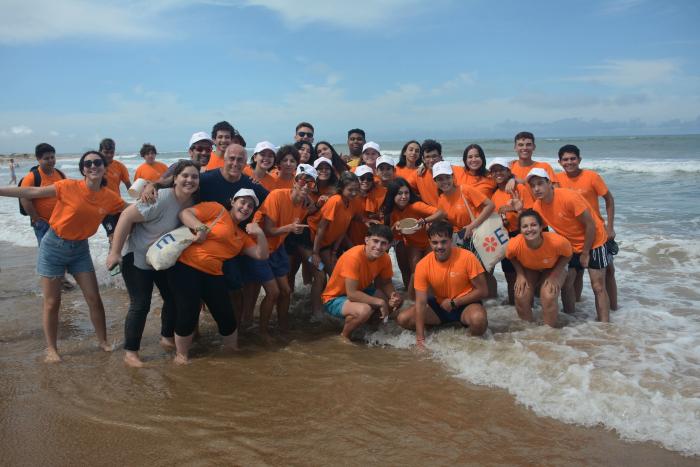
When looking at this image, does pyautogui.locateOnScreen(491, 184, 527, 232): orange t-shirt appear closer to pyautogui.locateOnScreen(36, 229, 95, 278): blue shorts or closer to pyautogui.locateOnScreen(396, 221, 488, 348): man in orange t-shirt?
pyautogui.locateOnScreen(396, 221, 488, 348): man in orange t-shirt

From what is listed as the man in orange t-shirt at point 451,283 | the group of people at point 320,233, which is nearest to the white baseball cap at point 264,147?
the group of people at point 320,233

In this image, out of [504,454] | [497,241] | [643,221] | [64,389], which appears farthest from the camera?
[643,221]

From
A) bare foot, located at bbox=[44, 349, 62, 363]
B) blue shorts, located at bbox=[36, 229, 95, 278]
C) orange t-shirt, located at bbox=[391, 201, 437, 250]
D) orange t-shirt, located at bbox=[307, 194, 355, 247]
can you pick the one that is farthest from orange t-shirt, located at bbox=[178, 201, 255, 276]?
orange t-shirt, located at bbox=[391, 201, 437, 250]

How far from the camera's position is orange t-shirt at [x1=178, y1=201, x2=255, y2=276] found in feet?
15.0

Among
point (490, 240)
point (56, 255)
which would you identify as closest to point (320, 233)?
point (490, 240)

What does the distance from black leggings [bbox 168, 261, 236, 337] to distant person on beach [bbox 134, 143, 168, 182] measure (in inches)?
136

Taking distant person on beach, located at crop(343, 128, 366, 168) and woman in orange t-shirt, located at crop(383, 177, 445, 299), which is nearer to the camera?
woman in orange t-shirt, located at crop(383, 177, 445, 299)

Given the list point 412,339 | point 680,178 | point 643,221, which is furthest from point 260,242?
point 680,178

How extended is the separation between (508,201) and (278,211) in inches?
110

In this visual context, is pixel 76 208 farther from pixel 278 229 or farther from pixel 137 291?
pixel 278 229

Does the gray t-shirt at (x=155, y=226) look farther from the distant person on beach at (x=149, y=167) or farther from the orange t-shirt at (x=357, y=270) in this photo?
the distant person on beach at (x=149, y=167)

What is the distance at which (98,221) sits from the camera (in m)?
4.84

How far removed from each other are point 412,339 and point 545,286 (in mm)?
1640

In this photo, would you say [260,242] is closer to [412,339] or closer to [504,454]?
[412,339]
